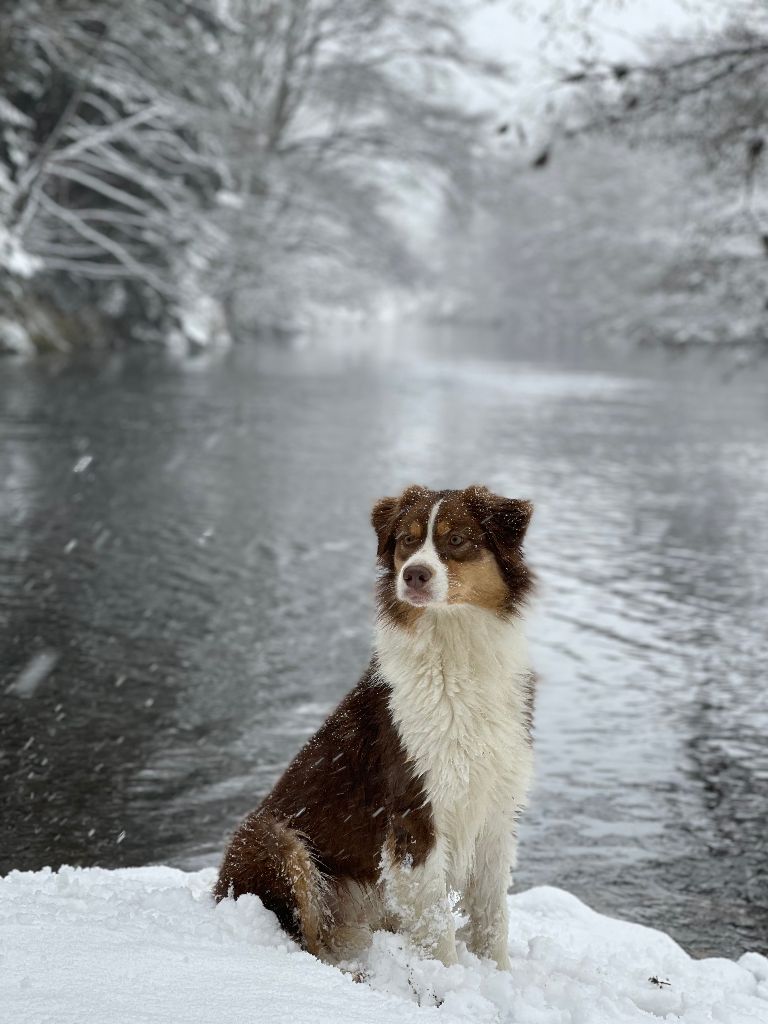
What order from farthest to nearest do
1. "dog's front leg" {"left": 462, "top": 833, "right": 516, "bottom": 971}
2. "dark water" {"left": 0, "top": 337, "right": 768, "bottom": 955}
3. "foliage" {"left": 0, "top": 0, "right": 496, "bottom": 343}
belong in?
"foliage" {"left": 0, "top": 0, "right": 496, "bottom": 343} < "dark water" {"left": 0, "top": 337, "right": 768, "bottom": 955} < "dog's front leg" {"left": 462, "top": 833, "right": 516, "bottom": 971}

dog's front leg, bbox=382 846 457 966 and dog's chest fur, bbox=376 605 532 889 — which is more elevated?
dog's chest fur, bbox=376 605 532 889

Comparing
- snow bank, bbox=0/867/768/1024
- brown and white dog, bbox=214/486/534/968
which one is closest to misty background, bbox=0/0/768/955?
snow bank, bbox=0/867/768/1024

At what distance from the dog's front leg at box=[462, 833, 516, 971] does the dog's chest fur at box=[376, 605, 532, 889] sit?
0.05 meters

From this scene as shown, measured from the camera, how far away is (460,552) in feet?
12.5

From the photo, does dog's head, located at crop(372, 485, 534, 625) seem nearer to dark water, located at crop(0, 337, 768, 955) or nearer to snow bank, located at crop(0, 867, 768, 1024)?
snow bank, located at crop(0, 867, 768, 1024)

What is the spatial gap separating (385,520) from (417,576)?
0.40m

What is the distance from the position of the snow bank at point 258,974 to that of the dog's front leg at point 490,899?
0.42 ft

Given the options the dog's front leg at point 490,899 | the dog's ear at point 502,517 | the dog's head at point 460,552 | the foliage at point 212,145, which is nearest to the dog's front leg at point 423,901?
the dog's front leg at point 490,899

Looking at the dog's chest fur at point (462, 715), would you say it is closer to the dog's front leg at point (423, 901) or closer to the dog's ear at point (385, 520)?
the dog's front leg at point (423, 901)

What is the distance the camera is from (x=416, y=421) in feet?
80.9

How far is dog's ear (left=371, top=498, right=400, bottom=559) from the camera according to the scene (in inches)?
157

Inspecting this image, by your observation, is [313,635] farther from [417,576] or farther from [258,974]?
[258,974]

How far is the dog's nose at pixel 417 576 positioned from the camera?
3.68 m

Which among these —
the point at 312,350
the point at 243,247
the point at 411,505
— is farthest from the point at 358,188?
the point at 411,505
